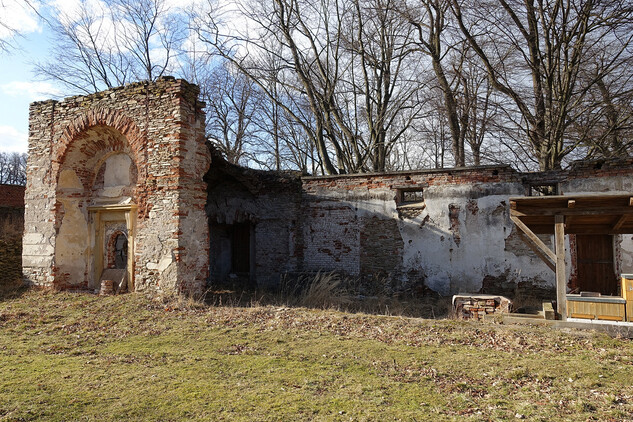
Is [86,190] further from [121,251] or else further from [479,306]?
[479,306]

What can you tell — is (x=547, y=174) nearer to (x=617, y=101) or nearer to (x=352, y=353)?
(x=617, y=101)

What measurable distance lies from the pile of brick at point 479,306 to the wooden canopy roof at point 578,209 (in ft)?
5.76

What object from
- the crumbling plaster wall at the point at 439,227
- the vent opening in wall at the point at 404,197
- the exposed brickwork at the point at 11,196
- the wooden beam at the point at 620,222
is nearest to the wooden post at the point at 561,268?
the wooden beam at the point at 620,222

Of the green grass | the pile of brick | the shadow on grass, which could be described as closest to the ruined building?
the shadow on grass

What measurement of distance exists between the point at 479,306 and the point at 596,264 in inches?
181

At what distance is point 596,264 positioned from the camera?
1148 cm

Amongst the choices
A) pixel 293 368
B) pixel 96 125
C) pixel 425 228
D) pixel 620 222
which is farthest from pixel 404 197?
pixel 293 368

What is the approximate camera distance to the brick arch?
406 inches

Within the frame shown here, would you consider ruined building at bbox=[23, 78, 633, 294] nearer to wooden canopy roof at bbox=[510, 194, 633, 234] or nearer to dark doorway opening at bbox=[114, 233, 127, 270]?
dark doorway opening at bbox=[114, 233, 127, 270]

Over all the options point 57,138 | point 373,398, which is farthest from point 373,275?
point 57,138

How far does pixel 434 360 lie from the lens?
6066 millimetres

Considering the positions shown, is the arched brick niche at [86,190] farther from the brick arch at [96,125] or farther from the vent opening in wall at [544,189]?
the vent opening in wall at [544,189]

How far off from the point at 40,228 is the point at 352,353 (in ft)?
30.4

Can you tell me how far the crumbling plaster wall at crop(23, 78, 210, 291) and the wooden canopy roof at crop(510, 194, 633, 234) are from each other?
695 centimetres
